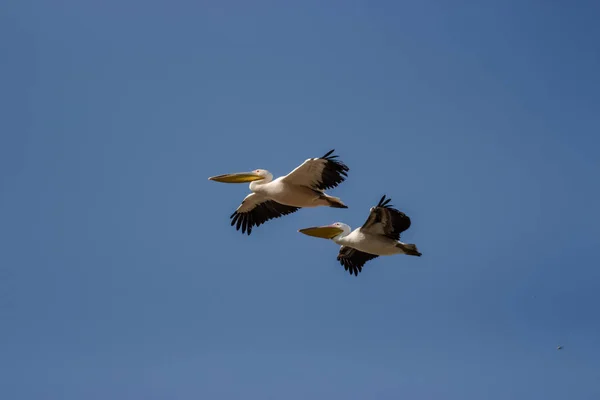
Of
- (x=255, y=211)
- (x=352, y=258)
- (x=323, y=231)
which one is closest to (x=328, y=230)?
(x=323, y=231)

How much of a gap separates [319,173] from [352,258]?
2.39 m

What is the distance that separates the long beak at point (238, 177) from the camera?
20.7 m

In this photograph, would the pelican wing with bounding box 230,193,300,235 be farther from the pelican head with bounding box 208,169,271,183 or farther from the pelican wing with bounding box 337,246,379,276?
the pelican wing with bounding box 337,246,379,276

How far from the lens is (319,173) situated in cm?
1872

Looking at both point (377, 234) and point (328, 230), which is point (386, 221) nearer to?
point (377, 234)

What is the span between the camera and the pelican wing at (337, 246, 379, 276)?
20359 mm

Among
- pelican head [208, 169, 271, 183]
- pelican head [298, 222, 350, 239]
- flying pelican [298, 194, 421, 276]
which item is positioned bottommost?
flying pelican [298, 194, 421, 276]

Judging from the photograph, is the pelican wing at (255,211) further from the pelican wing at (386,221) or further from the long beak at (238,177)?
the pelican wing at (386,221)

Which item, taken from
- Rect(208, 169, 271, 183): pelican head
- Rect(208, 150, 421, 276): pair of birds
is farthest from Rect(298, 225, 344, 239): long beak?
Rect(208, 169, 271, 183): pelican head

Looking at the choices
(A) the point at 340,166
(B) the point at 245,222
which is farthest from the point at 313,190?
(B) the point at 245,222

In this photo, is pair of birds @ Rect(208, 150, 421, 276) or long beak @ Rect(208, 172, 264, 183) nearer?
pair of birds @ Rect(208, 150, 421, 276)

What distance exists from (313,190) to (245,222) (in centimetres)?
233

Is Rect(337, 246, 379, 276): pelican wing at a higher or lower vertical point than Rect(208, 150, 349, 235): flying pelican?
lower

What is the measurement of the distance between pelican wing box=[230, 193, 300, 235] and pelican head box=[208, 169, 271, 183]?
33 centimetres
